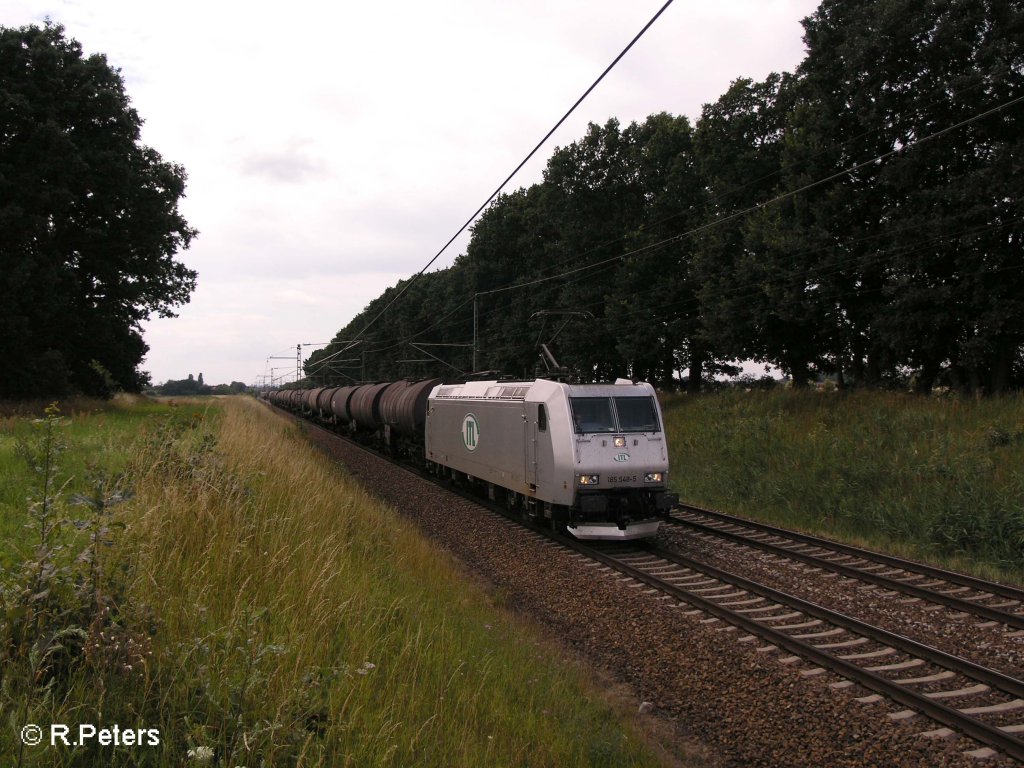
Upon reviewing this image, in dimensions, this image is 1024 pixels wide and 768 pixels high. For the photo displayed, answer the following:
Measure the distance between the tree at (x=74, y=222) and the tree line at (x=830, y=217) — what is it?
680 inches

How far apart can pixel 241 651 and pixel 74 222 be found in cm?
3097

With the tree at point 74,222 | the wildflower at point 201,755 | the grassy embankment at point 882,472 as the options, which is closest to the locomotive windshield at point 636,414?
the grassy embankment at point 882,472

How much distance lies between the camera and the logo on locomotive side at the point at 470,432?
1683 centimetres

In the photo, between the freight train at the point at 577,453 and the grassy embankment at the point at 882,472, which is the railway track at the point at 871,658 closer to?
the freight train at the point at 577,453

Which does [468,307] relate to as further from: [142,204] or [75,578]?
[75,578]

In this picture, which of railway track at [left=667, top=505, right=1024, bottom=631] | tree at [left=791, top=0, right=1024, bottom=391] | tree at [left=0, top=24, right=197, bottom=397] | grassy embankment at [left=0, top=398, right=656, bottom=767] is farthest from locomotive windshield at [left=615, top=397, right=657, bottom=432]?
tree at [left=0, top=24, right=197, bottom=397]

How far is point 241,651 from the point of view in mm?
3982

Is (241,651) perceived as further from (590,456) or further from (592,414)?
(592,414)

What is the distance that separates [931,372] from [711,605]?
16.3 meters

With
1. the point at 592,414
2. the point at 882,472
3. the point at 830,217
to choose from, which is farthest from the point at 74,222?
the point at 882,472

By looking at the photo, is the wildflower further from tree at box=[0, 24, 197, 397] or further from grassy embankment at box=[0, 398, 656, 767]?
tree at box=[0, 24, 197, 397]

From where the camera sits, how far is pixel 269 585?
5.71m

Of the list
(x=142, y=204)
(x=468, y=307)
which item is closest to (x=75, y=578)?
(x=142, y=204)

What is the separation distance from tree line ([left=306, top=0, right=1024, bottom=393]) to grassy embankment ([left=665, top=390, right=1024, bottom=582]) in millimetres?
2371
